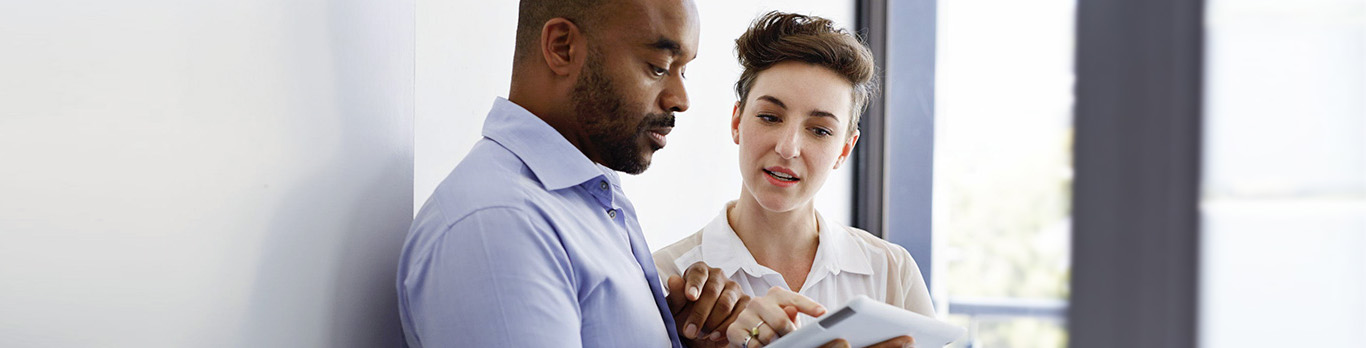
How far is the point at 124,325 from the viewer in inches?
31.4

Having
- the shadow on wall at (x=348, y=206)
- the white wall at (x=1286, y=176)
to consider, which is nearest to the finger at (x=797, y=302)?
the shadow on wall at (x=348, y=206)

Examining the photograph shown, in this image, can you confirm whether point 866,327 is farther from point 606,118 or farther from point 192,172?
point 192,172

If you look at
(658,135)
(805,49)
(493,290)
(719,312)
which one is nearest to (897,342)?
(719,312)

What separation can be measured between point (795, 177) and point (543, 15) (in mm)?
697

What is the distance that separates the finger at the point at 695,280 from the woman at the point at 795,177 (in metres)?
0.39

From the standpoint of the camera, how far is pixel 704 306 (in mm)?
1280

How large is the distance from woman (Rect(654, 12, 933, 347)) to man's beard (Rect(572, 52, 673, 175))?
53 centimetres

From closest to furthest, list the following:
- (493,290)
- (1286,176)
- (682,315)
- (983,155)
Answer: (1286,176), (493,290), (682,315), (983,155)

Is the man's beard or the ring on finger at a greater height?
the man's beard

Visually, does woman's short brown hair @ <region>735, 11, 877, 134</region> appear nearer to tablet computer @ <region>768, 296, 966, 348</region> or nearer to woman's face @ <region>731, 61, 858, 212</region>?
woman's face @ <region>731, 61, 858, 212</region>

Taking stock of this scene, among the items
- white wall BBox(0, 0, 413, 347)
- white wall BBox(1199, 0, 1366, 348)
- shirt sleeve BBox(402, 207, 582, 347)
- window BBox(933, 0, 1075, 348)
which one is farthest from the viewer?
window BBox(933, 0, 1075, 348)

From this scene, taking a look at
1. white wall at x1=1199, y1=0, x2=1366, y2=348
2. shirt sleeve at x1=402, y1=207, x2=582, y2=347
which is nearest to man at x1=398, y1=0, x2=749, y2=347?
shirt sleeve at x1=402, y1=207, x2=582, y2=347

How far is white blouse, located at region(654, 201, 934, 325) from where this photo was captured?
1764 millimetres

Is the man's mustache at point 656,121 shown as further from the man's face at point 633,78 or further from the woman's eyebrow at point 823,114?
the woman's eyebrow at point 823,114
